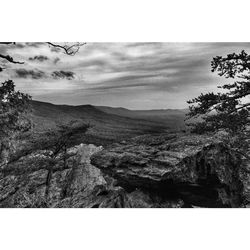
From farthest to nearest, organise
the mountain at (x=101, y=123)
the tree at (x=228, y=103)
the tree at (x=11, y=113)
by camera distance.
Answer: the mountain at (x=101, y=123)
the tree at (x=228, y=103)
the tree at (x=11, y=113)

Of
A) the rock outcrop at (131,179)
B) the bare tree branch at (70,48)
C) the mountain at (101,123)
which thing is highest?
the bare tree branch at (70,48)

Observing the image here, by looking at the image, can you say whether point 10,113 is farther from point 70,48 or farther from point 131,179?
point 131,179

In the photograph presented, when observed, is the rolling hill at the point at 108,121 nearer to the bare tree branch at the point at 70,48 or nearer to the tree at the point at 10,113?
the tree at the point at 10,113

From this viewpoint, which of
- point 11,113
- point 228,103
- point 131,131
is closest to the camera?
point 11,113

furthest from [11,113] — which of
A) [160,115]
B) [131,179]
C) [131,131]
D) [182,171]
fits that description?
[182,171]

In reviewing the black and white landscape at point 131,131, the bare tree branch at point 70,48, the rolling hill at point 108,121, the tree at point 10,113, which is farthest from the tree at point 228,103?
the tree at point 10,113
